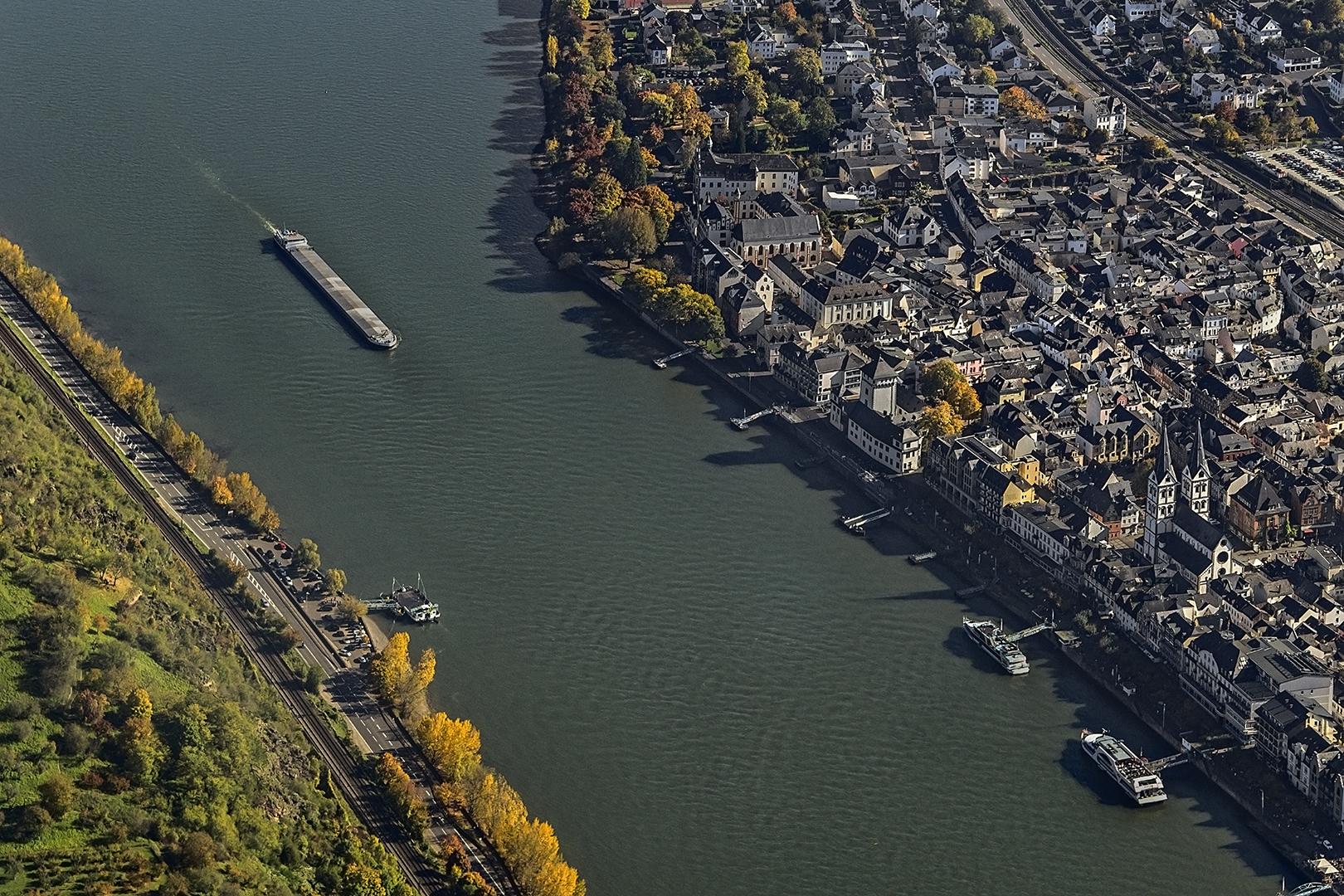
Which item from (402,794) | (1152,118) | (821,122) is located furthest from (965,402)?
(1152,118)

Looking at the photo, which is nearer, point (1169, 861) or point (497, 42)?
point (1169, 861)

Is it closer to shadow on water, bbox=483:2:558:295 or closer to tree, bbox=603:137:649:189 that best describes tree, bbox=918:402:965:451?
shadow on water, bbox=483:2:558:295

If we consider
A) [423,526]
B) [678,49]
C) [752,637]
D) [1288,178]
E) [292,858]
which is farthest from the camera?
[678,49]

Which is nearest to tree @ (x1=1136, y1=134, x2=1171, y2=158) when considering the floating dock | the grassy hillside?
the floating dock

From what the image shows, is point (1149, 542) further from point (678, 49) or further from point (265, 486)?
point (678, 49)

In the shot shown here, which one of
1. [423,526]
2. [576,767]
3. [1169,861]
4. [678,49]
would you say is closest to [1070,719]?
[1169,861]

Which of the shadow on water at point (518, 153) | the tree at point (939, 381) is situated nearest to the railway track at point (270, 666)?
the shadow on water at point (518, 153)
